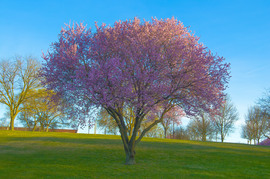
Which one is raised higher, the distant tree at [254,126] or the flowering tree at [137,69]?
the flowering tree at [137,69]

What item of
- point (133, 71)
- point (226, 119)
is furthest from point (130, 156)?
point (226, 119)

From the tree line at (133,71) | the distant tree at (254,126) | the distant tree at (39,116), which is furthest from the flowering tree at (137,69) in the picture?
the distant tree at (254,126)

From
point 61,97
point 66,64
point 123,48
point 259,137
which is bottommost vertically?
point 259,137

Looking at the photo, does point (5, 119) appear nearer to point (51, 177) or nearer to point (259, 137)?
point (51, 177)

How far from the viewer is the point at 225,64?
19984mm

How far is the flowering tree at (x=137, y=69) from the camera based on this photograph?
57.5 ft

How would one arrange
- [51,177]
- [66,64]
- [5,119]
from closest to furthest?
[51,177] → [66,64] → [5,119]

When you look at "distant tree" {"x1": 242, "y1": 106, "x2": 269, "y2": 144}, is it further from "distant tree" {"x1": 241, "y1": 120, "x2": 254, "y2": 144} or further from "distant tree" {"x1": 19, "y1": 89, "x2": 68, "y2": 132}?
"distant tree" {"x1": 19, "y1": 89, "x2": 68, "y2": 132}

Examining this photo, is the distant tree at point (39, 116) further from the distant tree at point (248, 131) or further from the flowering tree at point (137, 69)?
the distant tree at point (248, 131)

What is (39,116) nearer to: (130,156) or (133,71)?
(130,156)

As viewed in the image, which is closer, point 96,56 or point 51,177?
point 51,177

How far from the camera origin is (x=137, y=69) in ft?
58.7

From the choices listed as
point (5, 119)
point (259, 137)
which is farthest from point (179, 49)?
point (5, 119)

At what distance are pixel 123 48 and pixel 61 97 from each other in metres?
7.58
